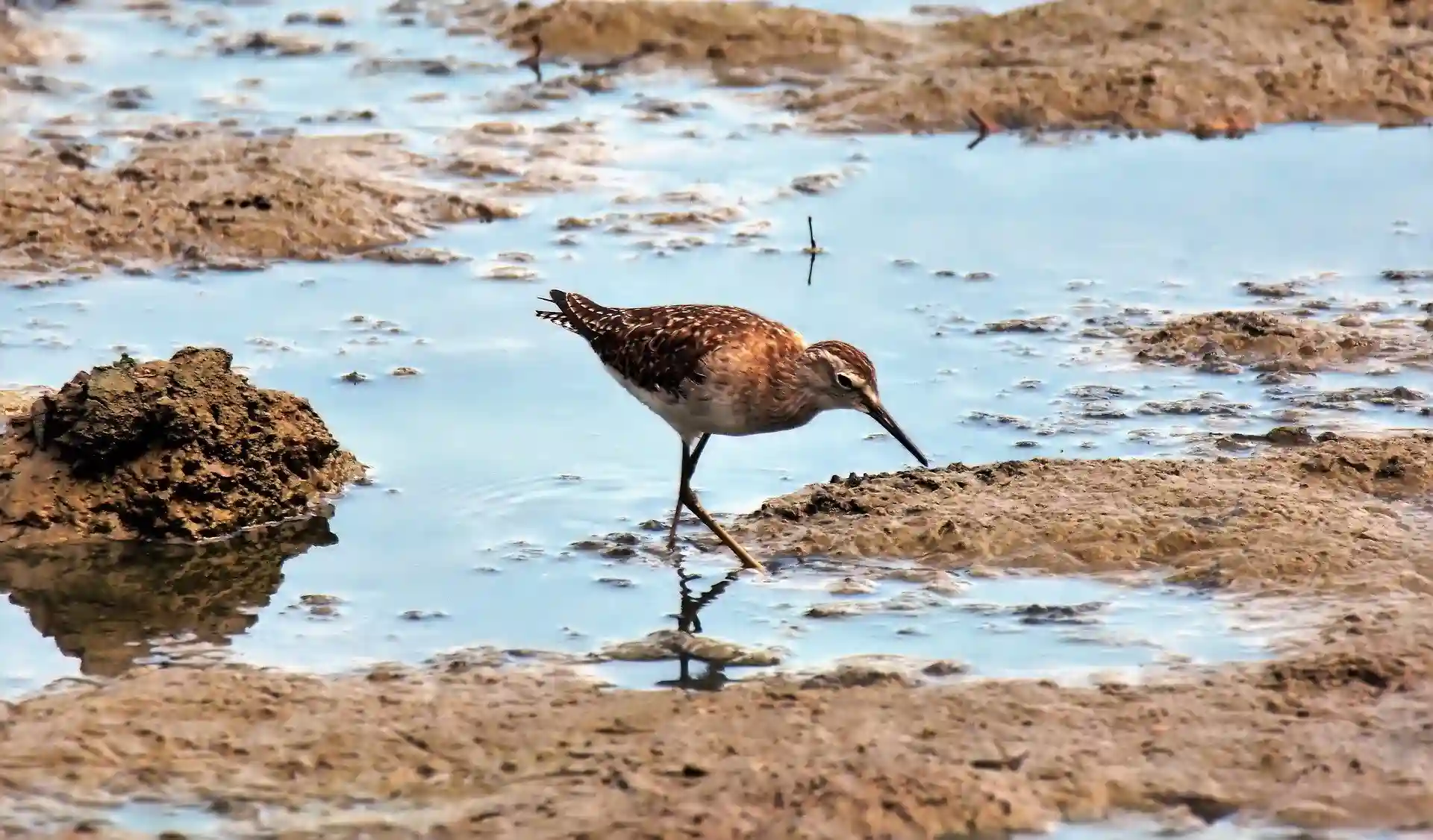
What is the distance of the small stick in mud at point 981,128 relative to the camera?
1307 cm

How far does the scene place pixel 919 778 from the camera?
5641 mm

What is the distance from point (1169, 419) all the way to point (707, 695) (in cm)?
350

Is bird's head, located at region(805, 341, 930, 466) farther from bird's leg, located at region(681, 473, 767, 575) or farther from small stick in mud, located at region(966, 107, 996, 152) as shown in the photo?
small stick in mud, located at region(966, 107, 996, 152)

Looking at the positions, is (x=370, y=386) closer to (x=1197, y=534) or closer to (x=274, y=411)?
(x=274, y=411)

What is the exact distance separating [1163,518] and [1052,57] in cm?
705

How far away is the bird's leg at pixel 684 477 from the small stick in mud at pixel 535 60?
6.74 meters

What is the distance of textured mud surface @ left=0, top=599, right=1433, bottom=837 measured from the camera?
554 cm

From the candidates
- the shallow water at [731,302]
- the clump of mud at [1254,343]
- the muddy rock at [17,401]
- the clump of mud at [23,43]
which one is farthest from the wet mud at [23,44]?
the clump of mud at [1254,343]

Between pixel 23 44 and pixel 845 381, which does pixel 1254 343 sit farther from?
pixel 23 44

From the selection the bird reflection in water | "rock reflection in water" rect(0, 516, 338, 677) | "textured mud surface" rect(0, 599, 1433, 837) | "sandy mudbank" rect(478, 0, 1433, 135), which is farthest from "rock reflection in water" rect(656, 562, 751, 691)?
"sandy mudbank" rect(478, 0, 1433, 135)

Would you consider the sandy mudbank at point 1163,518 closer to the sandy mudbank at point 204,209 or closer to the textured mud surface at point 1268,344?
the textured mud surface at point 1268,344

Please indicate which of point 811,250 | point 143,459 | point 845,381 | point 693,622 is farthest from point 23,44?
point 693,622

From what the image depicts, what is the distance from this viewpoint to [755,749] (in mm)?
5871

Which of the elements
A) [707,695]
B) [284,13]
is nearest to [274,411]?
[707,695]
